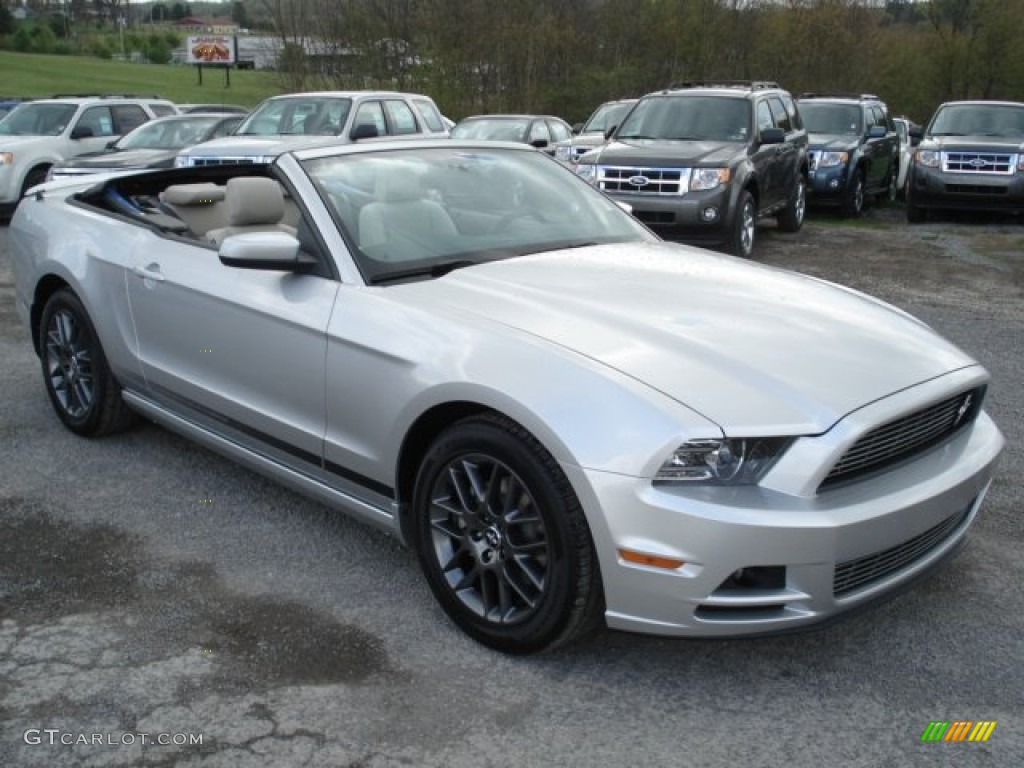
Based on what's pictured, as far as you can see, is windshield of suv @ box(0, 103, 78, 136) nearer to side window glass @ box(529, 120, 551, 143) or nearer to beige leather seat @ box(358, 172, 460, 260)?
side window glass @ box(529, 120, 551, 143)

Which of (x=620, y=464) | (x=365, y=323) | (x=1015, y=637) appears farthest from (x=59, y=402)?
(x=1015, y=637)

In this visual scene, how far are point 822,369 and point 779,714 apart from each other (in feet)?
3.36

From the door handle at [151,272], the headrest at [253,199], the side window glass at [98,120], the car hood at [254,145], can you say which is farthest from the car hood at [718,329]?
the side window glass at [98,120]

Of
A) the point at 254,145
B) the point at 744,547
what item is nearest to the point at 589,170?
the point at 254,145

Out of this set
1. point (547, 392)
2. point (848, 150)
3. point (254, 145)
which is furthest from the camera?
point (848, 150)

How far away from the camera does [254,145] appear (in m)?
12.3

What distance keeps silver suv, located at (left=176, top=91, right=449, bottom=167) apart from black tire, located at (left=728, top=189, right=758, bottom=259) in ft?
14.2

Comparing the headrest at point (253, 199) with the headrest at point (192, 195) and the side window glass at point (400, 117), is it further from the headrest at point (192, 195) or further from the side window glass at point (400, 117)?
the side window glass at point (400, 117)

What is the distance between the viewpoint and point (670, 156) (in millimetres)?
10602

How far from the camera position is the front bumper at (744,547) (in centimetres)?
282

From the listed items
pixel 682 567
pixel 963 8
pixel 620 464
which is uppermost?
pixel 963 8

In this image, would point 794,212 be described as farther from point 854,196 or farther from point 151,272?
point 151,272

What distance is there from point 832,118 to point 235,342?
1429cm

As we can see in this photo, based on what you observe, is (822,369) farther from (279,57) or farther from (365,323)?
(279,57)
